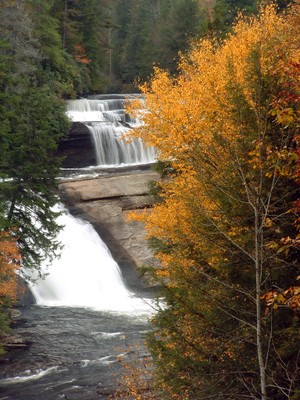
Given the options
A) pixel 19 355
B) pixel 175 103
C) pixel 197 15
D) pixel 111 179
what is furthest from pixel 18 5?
pixel 197 15

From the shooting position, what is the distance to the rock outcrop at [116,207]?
23109 millimetres

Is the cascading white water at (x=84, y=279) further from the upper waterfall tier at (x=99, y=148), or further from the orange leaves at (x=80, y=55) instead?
the orange leaves at (x=80, y=55)

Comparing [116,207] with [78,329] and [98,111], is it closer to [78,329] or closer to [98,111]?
[78,329]

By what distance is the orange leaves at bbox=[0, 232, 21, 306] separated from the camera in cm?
1442

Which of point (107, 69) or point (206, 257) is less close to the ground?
point (107, 69)

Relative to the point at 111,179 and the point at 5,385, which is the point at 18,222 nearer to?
the point at 5,385

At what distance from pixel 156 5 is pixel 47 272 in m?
59.7

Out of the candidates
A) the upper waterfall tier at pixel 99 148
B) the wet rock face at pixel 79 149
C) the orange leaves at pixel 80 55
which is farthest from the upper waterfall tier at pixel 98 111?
the orange leaves at pixel 80 55

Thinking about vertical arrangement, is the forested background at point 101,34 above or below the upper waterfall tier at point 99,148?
above

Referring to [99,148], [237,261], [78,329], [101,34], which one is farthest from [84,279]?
[101,34]

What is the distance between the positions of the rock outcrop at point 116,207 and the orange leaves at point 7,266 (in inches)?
297

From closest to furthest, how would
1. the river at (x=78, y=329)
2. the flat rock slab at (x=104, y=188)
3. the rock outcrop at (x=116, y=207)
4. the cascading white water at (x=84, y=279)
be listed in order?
the river at (x=78, y=329), the cascading white water at (x=84, y=279), the rock outcrop at (x=116, y=207), the flat rock slab at (x=104, y=188)

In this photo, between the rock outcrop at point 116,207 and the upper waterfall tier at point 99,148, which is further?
the upper waterfall tier at point 99,148

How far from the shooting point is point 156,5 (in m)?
71.8
